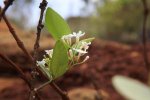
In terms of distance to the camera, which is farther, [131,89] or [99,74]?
[99,74]

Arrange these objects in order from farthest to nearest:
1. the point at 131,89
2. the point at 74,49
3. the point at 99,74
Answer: the point at 99,74 < the point at 74,49 < the point at 131,89

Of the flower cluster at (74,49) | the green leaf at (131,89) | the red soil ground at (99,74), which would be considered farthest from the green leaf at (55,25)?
the red soil ground at (99,74)

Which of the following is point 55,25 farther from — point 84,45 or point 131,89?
point 131,89

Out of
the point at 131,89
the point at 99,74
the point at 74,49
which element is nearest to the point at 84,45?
the point at 74,49

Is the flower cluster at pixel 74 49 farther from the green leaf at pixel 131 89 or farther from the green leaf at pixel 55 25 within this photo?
the green leaf at pixel 131 89

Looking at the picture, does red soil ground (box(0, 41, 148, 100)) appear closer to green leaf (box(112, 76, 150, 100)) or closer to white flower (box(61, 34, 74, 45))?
white flower (box(61, 34, 74, 45))
